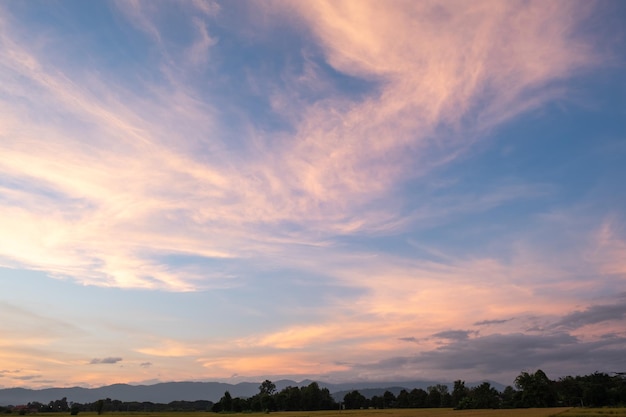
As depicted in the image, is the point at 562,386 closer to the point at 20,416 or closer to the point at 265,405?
the point at 265,405

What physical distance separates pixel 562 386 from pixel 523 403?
1031 inches

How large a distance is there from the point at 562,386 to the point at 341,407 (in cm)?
8746

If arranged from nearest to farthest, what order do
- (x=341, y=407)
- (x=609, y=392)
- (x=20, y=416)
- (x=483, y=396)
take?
(x=20, y=416) < (x=609, y=392) < (x=483, y=396) < (x=341, y=407)

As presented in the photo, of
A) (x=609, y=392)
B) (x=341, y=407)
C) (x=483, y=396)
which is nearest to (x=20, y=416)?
(x=341, y=407)

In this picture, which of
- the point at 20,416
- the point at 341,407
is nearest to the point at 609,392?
the point at 341,407

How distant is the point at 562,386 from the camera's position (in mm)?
181250

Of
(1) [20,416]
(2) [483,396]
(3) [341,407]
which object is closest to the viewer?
(1) [20,416]

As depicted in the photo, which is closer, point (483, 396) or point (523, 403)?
point (523, 403)

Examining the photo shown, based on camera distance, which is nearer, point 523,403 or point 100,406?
point 523,403

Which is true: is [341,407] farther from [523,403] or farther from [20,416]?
[20,416]

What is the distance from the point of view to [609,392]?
514 ft

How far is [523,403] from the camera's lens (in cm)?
16650

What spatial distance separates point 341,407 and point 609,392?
326 ft

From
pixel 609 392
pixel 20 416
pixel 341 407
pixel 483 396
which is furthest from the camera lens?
pixel 341 407
